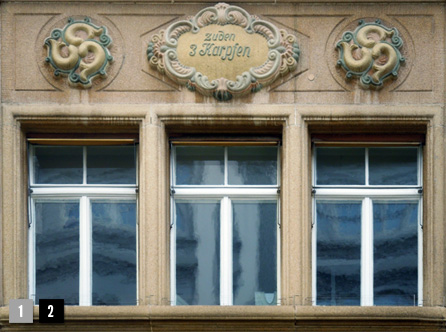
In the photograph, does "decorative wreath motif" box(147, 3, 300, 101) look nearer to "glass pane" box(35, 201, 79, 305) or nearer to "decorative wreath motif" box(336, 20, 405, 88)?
"decorative wreath motif" box(336, 20, 405, 88)

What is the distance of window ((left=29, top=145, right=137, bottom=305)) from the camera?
1371cm

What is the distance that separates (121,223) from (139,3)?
85.3 inches

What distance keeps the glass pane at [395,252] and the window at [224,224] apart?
1.01 meters

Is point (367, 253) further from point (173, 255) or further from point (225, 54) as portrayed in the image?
point (225, 54)

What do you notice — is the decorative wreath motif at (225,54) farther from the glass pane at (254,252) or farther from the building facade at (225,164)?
the glass pane at (254,252)

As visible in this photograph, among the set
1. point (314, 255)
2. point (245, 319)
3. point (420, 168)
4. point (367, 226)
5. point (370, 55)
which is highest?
point (370, 55)

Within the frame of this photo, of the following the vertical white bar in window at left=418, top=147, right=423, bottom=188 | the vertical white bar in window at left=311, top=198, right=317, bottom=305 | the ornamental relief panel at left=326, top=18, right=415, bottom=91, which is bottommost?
the vertical white bar in window at left=311, top=198, right=317, bottom=305

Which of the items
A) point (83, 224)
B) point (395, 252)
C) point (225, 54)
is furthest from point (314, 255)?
point (83, 224)

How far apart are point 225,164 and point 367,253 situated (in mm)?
1647

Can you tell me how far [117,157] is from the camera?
13.9m

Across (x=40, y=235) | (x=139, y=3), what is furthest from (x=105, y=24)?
(x=40, y=235)

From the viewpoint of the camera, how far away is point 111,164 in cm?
1384

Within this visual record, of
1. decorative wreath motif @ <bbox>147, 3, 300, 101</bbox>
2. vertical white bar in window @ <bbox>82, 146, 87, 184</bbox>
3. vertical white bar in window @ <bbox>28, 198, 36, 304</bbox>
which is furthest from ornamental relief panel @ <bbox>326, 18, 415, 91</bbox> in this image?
vertical white bar in window @ <bbox>28, 198, 36, 304</bbox>

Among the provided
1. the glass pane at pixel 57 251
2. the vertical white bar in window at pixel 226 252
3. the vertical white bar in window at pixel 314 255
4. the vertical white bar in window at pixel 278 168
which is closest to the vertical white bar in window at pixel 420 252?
the vertical white bar in window at pixel 314 255
